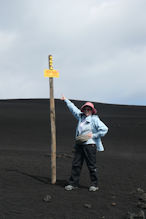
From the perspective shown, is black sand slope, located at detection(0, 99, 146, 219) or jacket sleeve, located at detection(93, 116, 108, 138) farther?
jacket sleeve, located at detection(93, 116, 108, 138)

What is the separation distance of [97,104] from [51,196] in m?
29.1

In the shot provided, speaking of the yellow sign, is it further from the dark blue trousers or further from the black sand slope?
the black sand slope

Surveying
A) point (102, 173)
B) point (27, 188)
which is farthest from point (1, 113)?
point (27, 188)

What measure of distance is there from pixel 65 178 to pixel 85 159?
1.76m

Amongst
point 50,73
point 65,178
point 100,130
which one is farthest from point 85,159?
point 50,73

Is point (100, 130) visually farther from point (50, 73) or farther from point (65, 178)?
point (65, 178)

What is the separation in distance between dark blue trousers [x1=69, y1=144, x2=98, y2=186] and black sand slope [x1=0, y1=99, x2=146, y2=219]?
34cm

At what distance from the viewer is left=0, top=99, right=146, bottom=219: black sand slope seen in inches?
240

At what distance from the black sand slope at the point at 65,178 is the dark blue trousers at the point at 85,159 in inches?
13.2

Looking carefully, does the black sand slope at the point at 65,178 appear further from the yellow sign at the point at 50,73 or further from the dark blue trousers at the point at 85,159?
the yellow sign at the point at 50,73

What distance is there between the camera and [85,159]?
7.46 metres

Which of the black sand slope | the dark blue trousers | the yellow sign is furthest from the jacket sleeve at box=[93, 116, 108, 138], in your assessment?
the yellow sign

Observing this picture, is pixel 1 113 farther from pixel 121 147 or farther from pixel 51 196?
pixel 51 196

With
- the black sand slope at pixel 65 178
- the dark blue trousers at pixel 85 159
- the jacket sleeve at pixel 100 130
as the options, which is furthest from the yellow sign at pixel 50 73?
the black sand slope at pixel 65 178
